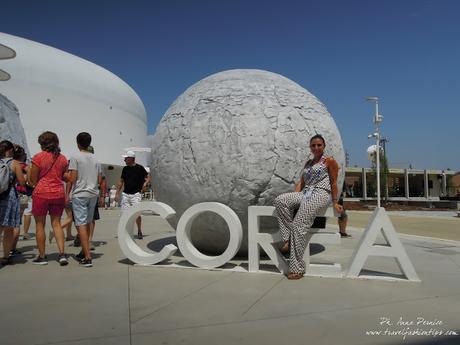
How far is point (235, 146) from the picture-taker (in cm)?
502

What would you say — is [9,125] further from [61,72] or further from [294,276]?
[61,72]

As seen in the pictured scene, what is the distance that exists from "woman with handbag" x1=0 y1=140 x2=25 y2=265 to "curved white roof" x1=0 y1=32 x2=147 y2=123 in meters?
30.7

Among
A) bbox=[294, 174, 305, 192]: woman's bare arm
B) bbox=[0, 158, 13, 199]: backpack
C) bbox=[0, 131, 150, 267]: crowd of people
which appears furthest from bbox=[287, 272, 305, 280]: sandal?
bbox=[0, 158, 13, 199]: backpack

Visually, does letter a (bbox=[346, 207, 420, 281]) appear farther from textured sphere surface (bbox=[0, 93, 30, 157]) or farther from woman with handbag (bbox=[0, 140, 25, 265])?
textured sphere surface (bbox=[0, 93, 30, 157])

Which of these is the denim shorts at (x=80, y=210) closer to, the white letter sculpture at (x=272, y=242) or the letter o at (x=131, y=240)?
the letter o at (x=131, y=240)

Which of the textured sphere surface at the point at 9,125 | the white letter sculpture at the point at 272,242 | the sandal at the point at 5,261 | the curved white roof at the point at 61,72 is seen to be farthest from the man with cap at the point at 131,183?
the curved white roof at the point at 61,72

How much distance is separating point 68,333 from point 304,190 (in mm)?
2970

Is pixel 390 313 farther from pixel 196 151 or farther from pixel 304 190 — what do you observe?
pixel 196 151

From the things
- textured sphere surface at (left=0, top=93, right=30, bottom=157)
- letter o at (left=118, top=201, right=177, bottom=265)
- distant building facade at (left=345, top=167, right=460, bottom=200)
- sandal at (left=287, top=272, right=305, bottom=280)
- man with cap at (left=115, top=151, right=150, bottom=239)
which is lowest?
distant building facade at (left=345, top=167, right=460, bottom=200)

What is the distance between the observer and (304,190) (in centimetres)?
470

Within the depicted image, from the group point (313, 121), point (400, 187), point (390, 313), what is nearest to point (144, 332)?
point (390, 313)

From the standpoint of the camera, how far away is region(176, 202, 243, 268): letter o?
15.5ft

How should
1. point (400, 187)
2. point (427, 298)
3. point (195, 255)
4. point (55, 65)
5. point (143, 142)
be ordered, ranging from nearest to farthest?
point (427, 298) < point (195, 255) < point (55, 65) < point (143, 142) < point (400, 187)

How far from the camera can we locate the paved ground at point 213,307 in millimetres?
2729
